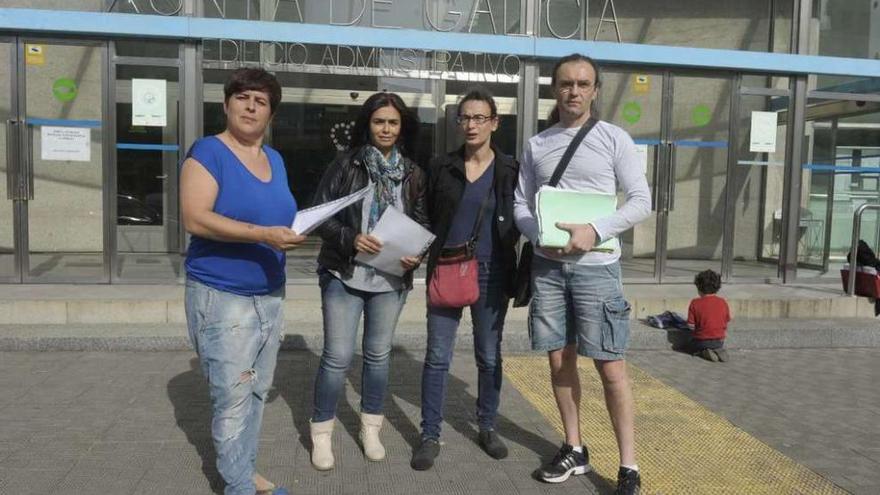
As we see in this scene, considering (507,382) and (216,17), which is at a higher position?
(216,17)

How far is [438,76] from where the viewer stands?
8.63 meters

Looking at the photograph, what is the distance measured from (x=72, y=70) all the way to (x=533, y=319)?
6.43 metres

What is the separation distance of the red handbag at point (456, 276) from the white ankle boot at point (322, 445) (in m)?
0.85

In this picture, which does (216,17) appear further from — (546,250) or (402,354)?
(546,250)

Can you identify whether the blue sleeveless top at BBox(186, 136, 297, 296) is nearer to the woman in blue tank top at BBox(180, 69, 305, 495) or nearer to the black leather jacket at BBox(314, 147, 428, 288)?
the woman in blue tank top at BBox(180, 69, 305, 495)

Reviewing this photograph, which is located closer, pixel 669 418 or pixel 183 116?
pixel 669 418

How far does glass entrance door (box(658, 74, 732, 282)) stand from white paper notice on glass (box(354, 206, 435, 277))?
610cm

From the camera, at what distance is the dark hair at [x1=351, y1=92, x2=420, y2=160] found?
3.75 m

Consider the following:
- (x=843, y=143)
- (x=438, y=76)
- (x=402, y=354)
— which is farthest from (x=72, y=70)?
(x=843, y=143)

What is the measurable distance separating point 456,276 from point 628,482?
1260 millimetres

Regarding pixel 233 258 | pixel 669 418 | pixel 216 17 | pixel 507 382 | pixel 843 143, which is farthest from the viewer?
pixel 843 143

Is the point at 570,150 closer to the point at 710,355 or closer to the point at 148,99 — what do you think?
the point at 710,355

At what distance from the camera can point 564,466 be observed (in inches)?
149

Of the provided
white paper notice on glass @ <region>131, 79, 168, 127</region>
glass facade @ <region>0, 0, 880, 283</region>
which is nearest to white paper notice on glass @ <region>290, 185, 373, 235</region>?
glass facade @ <region>0, 0, 880, 283</region>
